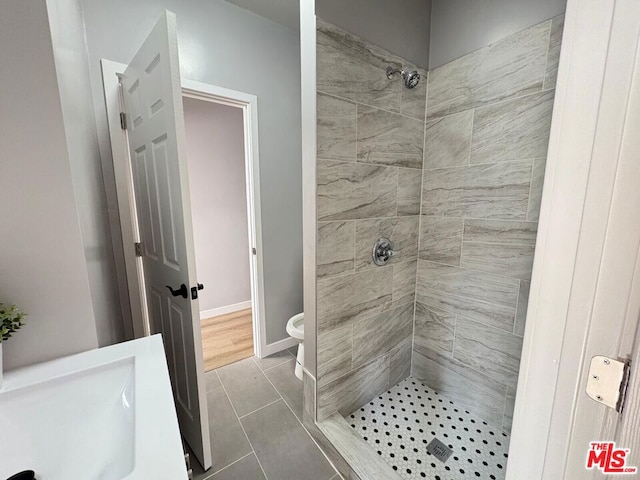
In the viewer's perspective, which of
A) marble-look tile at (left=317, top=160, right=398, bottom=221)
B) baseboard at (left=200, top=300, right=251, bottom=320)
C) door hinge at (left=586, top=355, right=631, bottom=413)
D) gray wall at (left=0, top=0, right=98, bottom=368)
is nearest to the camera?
door hinge at (left=586, top=355, right=631, bottom=413)

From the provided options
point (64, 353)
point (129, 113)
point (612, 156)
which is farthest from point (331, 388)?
point (129, 113)

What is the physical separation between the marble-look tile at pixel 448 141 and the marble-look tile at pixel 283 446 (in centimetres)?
177

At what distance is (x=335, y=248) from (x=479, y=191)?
0.86 m

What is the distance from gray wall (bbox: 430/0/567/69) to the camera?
1170 mm

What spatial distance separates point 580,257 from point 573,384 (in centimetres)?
22

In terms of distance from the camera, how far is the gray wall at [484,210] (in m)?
1.22

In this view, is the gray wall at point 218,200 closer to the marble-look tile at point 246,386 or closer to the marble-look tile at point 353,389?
the marble-look tile at point 246,386

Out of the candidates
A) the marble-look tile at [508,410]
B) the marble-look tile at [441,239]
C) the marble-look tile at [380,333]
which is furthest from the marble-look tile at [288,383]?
the marble-look tile at [441,239]

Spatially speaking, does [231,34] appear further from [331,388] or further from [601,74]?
[331,388]

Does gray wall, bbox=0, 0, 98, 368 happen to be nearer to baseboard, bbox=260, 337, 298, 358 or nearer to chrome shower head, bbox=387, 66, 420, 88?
chrome shower head, bbox=387, 66, 420, 88

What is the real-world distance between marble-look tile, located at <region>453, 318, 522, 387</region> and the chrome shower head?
140cm

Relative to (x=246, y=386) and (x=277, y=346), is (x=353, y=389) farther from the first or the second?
(x=277, y=346)

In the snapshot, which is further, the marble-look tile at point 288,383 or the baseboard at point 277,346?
the baseboard at point 277,346

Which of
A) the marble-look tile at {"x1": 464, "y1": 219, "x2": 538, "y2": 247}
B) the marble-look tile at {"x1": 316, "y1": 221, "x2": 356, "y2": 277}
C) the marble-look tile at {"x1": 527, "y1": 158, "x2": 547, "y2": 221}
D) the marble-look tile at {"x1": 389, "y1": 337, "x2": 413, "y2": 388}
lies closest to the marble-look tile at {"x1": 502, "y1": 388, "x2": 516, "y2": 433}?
the marble-look tile at {"x1": 389, "y1": 337, "x2": 413, "y2": 388}
